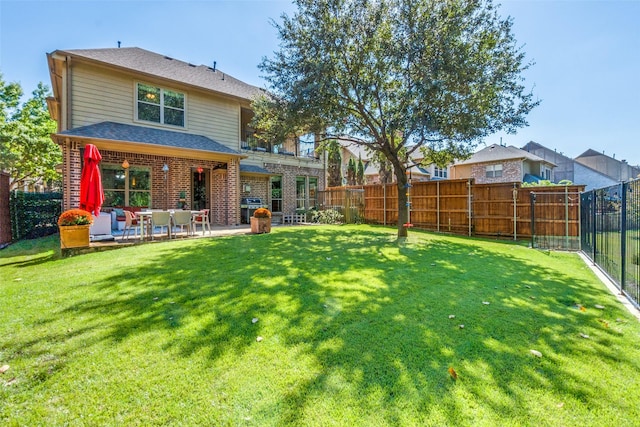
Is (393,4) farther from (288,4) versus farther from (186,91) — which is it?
(186,91)

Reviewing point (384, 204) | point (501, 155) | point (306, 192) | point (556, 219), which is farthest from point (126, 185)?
point (501, 155)

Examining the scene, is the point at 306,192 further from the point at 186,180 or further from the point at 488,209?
the point at 488,209

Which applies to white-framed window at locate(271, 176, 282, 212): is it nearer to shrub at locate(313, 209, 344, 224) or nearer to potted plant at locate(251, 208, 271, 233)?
shrub at locate(313, 209, 344, 224)

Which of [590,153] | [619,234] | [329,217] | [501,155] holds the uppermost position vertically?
[590,153]

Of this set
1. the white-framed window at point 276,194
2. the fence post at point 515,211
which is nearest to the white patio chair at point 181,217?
the white-framed window at point 276,194

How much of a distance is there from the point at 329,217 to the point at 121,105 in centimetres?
1026

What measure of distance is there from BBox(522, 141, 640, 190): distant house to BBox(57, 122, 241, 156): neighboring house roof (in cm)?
3911

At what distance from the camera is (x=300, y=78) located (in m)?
9.91

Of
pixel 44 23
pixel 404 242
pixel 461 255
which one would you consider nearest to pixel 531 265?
pixel 461 255

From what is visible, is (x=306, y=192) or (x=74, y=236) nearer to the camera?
(x=74, y=236)

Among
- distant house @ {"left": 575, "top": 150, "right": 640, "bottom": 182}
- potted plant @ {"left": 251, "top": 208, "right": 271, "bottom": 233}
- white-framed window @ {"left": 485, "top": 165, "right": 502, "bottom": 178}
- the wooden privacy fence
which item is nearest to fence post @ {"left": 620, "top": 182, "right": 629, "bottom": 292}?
potted plant @ {"left": 251, "top": 208, "right": 271, "bottom": 233}

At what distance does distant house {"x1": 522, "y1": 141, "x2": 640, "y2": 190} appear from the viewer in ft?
110

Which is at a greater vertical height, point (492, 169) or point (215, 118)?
point (215, 118)

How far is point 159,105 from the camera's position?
12211 mm
